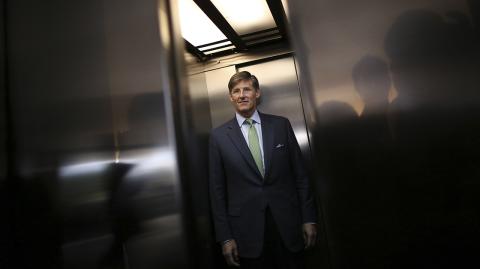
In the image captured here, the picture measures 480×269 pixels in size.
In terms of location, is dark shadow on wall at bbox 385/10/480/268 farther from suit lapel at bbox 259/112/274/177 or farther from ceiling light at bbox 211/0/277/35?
ceiling light at bbox 211/0/277/35

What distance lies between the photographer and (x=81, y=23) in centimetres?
129

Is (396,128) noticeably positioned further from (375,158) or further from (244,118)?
(244,118)

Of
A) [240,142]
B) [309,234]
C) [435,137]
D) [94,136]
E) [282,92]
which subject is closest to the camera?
→ [435,137]

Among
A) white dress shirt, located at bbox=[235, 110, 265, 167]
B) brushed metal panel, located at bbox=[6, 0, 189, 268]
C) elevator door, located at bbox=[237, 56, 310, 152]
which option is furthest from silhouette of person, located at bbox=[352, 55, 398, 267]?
elevator door, located at bbox=[237, 56, 310, 152]

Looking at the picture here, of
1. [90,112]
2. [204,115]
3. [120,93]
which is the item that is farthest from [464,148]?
[204,115]

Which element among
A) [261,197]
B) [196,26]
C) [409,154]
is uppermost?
[196,26]

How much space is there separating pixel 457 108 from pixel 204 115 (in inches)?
68.1

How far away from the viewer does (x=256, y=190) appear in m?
1.64

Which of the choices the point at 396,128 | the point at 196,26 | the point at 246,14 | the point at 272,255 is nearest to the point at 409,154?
the point at 396,128

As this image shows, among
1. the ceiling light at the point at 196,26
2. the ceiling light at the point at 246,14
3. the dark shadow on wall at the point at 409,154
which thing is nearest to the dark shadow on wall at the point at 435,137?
the dark shadow on wall at the point at 409,154

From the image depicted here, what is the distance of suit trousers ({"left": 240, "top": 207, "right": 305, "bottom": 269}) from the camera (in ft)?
5.18

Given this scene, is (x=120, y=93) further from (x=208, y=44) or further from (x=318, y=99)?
(x=208, y=44)

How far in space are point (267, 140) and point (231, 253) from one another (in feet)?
2.20

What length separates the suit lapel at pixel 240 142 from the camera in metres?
1.68
